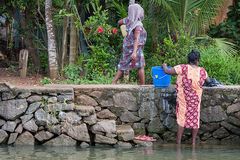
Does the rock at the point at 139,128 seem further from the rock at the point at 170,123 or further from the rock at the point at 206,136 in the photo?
the rock at the point at 206,136

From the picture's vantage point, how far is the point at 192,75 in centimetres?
978

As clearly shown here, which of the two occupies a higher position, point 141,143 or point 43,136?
point 43,136

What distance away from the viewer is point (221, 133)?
35.0ft

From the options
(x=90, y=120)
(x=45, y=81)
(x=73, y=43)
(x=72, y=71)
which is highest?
(x=73, y=43)

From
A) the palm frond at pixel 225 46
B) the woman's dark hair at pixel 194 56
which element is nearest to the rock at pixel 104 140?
the woman's dark hair at pixel 194 56

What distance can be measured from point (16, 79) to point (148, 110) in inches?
119

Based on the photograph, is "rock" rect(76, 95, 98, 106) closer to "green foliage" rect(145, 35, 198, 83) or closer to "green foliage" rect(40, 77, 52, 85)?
"green foliage" rect(40, 77, 52, 85)

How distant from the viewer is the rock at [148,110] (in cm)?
1063

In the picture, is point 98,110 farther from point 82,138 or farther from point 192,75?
point 192,75

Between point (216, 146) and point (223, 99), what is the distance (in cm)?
84

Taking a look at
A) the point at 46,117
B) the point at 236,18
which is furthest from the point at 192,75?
the point at 236,18

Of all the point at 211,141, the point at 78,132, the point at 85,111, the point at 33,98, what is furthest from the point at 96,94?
the point at 211,141

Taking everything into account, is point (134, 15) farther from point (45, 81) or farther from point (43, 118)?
point (43, 118)

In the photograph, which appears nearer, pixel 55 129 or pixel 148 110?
pixel 55 129
